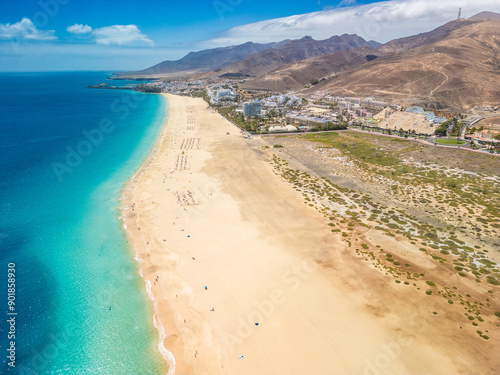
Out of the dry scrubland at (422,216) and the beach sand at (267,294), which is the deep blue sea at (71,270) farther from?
the dry scrubland at (422,216)

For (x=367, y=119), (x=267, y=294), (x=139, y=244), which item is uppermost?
(x=367, y=119)

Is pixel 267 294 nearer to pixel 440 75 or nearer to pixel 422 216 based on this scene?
pixel 422 216

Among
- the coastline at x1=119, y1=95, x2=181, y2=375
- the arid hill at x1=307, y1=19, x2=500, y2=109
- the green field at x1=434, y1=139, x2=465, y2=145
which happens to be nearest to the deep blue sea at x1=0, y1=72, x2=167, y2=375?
the coastline at x1=119, y1=95, x2=181, y2=375

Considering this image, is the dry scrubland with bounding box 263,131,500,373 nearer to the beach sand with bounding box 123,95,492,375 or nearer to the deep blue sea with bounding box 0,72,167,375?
the beach sand with bounding box 123,95,492,375

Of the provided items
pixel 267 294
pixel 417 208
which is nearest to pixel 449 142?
pixel 417 208

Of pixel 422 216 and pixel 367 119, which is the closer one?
pixel 422 216
